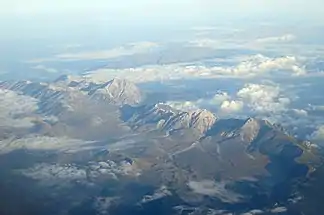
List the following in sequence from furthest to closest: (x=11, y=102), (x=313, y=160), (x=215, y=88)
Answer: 1. (x=215, y=88)
2. (x=11, y=102)
3. (x=313, y=160)

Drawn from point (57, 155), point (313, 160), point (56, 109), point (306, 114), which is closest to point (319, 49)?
point (306, 114)

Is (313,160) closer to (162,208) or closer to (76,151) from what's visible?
(162,208)

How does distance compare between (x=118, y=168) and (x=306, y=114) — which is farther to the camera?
(x=306, y=114)

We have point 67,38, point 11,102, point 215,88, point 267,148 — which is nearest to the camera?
point 267,148

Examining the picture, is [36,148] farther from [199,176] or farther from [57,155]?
[199,176]

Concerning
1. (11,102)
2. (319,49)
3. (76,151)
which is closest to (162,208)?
(76,151)

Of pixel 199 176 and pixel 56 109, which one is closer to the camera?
pixel 199 176

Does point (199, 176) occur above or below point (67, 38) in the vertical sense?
below

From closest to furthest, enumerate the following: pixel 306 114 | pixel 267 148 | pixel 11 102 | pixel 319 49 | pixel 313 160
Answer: pixel 313 160 → pixel 267 148 → pixel 306 114 → pixel 11 102 → pixel 319 49

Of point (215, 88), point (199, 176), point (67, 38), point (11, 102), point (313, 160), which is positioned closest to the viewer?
point (199, 176)
